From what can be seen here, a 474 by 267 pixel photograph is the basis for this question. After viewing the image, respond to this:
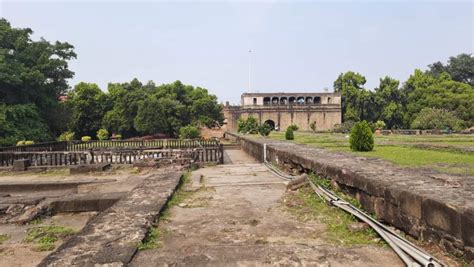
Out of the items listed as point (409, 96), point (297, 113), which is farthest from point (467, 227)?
point (297, 113)

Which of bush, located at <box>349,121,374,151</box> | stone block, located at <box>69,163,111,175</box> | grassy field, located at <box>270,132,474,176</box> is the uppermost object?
bush, located at <box>349,121,374,151</box>

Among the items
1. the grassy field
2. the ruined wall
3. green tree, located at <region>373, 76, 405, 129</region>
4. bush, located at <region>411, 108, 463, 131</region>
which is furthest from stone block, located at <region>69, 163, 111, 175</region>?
green tree, located at <region>373, 76, 405, 129</region>

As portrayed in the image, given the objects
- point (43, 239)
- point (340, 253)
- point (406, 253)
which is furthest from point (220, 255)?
point (43, 239)

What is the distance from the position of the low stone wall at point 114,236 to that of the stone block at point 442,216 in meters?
2.46

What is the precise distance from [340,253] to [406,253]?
1.68 ft

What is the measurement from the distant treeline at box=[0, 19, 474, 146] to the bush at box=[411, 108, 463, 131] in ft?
0.26

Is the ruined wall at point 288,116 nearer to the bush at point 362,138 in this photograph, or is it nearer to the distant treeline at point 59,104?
the distant treeline at point 59,104

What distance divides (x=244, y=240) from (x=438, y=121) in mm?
32379

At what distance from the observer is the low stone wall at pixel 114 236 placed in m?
2.66

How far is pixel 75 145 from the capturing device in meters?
19.2

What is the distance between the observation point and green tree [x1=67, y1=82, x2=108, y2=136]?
32237mm

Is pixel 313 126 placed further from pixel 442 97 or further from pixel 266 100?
pixel 442 97

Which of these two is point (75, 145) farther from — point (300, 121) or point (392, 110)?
point (392, 110)

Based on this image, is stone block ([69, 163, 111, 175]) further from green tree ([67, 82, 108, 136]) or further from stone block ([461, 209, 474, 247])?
A: green tree ([67, 82, 108, 136])
